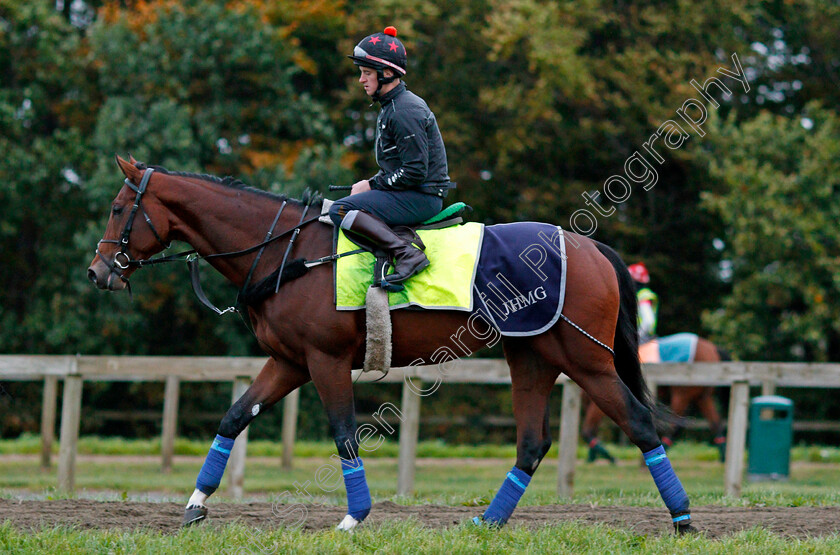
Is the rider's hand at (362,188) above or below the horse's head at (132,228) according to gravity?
above

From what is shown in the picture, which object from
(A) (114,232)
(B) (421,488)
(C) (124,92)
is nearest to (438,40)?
(C) (124,92)

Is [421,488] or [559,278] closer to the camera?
[559,278]

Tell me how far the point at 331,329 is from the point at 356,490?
1.02 m

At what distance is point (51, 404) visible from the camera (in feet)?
37.7

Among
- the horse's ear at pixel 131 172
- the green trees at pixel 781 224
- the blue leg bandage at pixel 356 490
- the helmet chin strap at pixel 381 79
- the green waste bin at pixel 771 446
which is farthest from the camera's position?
the green trees at pixel 781 224

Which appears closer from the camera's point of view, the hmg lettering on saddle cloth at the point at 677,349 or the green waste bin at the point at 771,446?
the green waste bin at the point at 771,446

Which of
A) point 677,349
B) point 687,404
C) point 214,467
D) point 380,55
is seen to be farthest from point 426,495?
point 687,404

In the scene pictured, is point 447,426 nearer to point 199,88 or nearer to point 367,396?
point 367,396

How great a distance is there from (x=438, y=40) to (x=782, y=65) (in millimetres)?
7269

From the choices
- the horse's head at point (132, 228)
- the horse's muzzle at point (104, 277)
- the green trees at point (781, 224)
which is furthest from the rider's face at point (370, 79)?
the green trees at point (781, 224)

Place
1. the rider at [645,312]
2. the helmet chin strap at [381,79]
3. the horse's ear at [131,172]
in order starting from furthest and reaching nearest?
1. the rider at [645,312]
2. the horse's ear at [131,172]
3. the helmet chin strap at [381,79]

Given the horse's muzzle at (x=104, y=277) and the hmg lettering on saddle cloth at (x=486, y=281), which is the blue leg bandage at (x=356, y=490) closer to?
the hmg lettering on saddle cloth at (x=486, y=281)

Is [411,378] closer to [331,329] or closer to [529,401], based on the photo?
[529,401]

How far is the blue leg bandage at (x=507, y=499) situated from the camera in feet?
19.5
